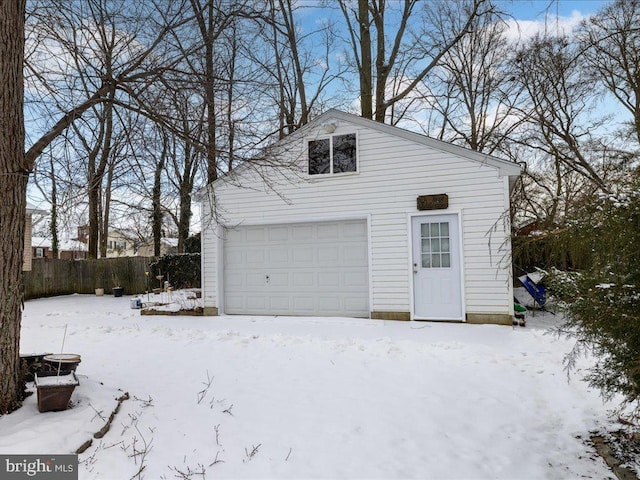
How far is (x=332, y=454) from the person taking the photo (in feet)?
9.20

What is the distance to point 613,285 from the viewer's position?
2.40 meters

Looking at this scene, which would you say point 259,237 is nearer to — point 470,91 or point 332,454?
point 332,454

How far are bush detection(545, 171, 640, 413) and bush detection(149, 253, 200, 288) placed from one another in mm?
12803

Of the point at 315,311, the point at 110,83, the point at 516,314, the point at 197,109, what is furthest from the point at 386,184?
the point at 110,83

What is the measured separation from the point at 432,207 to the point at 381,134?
179 centimetres

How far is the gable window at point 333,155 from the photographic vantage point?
848cm

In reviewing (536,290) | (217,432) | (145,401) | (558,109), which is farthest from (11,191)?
(558,109)

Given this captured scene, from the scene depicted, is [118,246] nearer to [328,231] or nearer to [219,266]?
[219,266]

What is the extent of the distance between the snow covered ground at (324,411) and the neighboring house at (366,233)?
166 cm

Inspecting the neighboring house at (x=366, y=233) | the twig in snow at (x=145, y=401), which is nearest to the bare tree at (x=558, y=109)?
the neighboring house at (x=366, y=233)

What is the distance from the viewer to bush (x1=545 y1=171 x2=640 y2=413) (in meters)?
2.29

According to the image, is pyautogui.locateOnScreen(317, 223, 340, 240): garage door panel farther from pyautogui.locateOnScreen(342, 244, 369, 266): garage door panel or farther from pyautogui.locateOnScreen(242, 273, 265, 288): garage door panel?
pyautogui.locateOnScreen(242, 273, 265, 288): garage door panel

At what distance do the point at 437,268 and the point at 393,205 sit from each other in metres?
1.45

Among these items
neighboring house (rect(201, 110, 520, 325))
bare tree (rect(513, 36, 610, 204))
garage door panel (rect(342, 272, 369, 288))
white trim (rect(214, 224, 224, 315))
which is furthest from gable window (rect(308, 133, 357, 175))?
bare tree (rect(513, 36, 610, 204))
